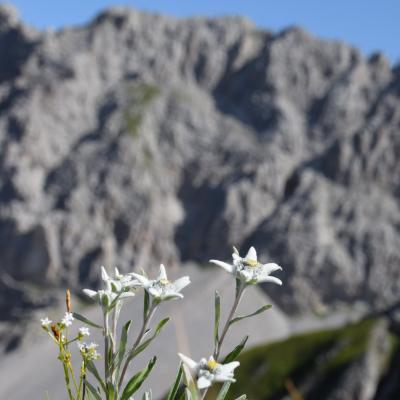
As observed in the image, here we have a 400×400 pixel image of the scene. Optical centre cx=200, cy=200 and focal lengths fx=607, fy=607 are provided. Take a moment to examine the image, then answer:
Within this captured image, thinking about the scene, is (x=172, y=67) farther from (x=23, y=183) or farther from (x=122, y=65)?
(x=23, y=183)

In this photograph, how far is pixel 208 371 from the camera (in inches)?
142

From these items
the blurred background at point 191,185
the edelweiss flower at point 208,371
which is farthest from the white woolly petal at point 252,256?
the blurred background at point 191,185

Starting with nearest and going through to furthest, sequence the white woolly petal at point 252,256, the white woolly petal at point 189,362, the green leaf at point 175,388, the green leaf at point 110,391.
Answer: the white woolly petal at point 189,362, the green leaf at point 110,391, the green leaf at point 175,388, the white woolly petal at point 252,256

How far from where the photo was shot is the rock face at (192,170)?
155m

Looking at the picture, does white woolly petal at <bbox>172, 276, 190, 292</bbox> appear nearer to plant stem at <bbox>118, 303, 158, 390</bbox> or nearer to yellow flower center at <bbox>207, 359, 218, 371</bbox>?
plant stem at <bbox>118, 303, 158, 390</bbox>

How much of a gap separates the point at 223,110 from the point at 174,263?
59463 millimetres

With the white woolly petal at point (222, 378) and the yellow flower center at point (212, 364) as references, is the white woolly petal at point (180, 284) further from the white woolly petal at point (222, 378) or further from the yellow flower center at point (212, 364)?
the white woolly petal at point (222, 378)

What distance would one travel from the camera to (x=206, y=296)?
139m

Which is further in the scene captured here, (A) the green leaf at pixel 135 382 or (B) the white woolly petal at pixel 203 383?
(A) the green leaf at pixel 135 382

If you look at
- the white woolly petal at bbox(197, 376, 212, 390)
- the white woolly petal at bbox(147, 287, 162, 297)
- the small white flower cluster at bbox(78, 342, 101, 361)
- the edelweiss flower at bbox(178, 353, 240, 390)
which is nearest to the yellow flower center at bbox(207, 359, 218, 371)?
the edelweiss flower at bbox(178, 353, 240, 390)

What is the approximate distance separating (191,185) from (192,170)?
495 centimetres

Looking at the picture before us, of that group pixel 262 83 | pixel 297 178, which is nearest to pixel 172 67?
pixel 262 83

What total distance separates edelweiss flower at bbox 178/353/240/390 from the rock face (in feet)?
477

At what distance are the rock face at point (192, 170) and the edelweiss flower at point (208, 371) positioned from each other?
146m
